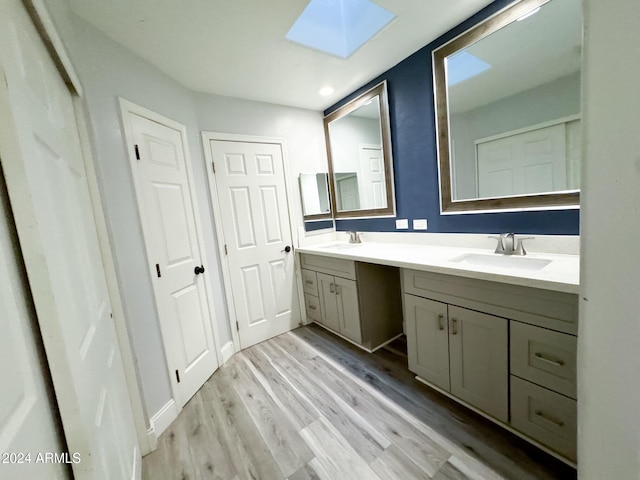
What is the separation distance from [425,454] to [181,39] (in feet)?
8.72

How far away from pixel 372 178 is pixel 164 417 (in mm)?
2410

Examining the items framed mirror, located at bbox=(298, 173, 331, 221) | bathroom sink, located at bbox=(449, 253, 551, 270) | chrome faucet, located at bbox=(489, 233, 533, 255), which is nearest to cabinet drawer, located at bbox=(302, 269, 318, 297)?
framed mirror, located at bbox=(298, 173, 331, 221)

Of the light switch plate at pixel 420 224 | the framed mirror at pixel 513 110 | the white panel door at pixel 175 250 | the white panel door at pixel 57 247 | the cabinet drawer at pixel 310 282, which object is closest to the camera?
the white panel door at pixel 57 247

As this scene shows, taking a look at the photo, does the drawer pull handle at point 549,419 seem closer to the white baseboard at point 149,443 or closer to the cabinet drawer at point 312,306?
the cabinet drawer at point 312,306

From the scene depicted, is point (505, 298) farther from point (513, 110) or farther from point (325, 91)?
point (325, 91)

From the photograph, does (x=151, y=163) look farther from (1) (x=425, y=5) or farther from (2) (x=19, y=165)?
(1) (x=425, y=5)

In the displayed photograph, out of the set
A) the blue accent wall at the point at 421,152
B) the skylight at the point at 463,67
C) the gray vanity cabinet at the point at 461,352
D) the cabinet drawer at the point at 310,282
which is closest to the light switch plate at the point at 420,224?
the blue accent wall at the point at 421,152

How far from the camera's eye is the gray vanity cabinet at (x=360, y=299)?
6.89ft

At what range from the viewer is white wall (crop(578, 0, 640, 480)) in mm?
330

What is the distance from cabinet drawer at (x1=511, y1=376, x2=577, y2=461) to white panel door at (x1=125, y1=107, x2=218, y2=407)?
1.98 metres

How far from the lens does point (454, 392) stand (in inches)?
58.0

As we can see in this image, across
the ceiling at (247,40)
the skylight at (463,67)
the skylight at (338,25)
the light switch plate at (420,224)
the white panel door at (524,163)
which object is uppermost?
the skylight at (338,25)

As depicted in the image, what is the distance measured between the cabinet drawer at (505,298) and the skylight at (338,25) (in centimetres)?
164

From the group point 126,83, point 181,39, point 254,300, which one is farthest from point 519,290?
point 126,83
